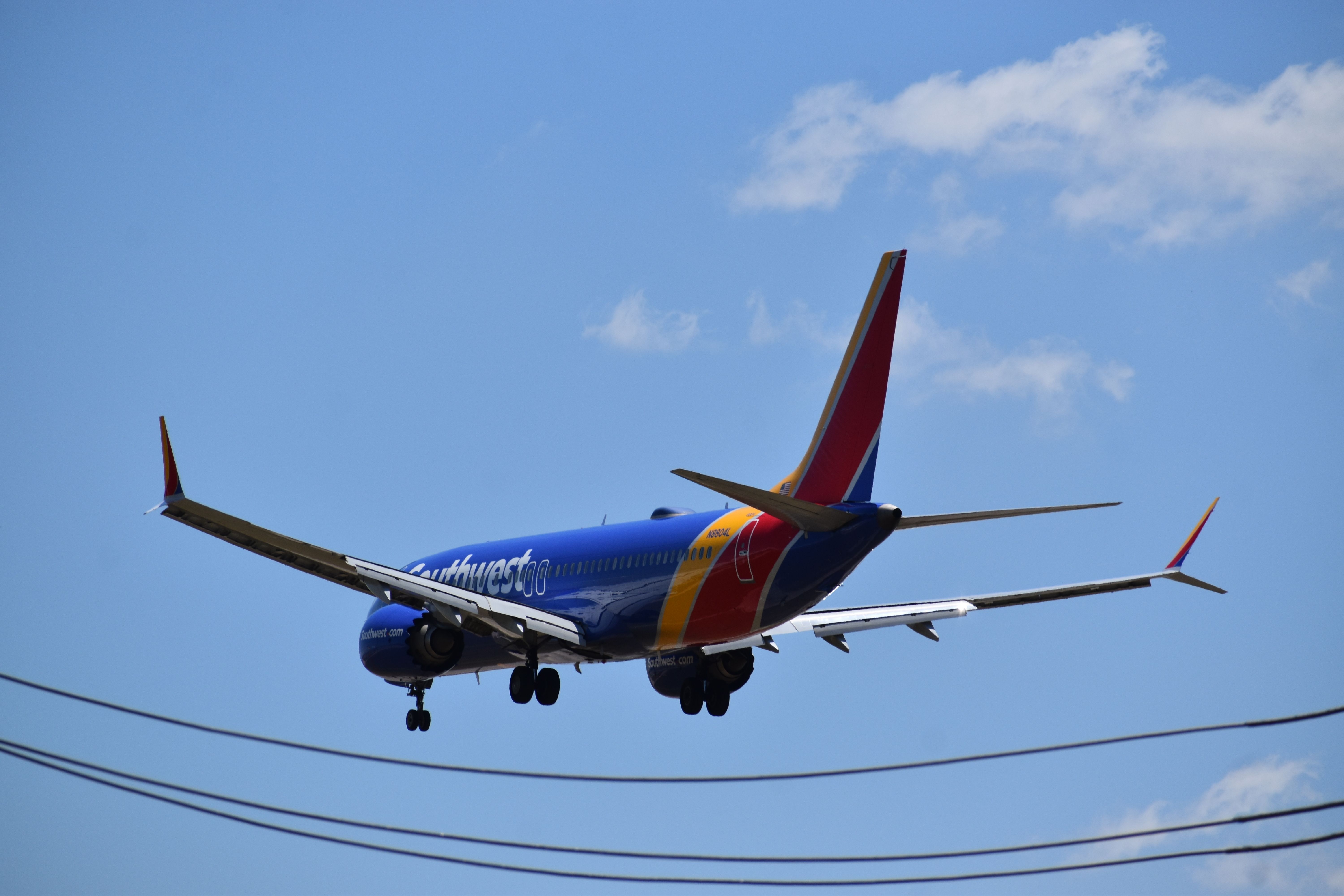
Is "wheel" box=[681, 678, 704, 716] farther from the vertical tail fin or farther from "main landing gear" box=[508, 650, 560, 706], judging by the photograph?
the vertical tail fin

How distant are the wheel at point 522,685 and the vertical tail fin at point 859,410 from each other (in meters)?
10.1

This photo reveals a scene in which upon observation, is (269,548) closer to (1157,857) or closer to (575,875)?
(575,875)

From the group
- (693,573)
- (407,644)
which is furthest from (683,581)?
(407,644)

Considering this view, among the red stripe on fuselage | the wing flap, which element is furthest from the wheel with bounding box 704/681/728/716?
the wing flap

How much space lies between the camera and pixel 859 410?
117 ft

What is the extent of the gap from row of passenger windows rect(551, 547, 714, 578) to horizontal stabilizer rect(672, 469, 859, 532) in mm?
3233

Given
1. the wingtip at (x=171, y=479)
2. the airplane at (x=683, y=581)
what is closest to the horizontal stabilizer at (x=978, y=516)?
the airplane at (x=683, y=581)

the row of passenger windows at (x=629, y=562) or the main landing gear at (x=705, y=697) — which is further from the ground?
the row of passenger windows at (x=629, y=562)

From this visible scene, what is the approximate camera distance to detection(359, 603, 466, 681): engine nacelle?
41250 millimetres

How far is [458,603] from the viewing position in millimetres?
38969

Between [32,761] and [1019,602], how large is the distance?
2521 centimetres

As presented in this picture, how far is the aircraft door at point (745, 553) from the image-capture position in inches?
1437

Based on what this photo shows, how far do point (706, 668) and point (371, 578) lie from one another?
1063cm

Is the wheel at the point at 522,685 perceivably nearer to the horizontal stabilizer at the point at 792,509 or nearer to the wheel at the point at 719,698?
the wheel at the point at 719,698
